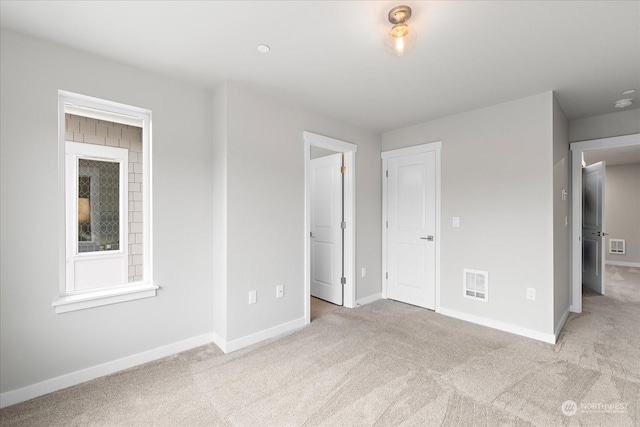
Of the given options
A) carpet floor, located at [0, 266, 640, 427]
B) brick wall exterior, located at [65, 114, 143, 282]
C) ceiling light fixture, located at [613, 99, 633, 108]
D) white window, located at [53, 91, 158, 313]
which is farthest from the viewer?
ceiling light fixture, located at [613, 99, 633, 108]

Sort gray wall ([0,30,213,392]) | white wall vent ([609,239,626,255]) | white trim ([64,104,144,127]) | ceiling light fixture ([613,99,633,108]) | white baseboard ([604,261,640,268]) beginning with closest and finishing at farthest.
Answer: gray wall ([0,30,213,392])
white trim ([64,104,144,127])
ceiling light fixture ([613,99,633,108])
white baseboard ([604,261,640,268])
white wall vent ([609,239,626,255])

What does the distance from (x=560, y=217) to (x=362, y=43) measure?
2834mm

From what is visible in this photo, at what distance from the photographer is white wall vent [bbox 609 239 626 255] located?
6781 millimetres

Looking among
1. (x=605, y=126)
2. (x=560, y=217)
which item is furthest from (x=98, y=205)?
(x=605, y=126)

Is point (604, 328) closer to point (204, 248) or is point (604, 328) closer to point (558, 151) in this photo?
point (558, 151)

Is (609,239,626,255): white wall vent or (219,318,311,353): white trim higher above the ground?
(609,239,626,255): white wall vent

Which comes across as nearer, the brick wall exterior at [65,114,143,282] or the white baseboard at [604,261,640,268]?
the brick wall exterior at [65,114,143,282]

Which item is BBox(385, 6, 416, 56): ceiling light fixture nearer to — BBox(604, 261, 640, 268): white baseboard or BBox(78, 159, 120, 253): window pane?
BBox(78, 159, 120, 253): window pane

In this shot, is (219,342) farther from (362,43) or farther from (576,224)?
(576,224)

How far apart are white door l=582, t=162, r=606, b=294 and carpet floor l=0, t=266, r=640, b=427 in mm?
1774

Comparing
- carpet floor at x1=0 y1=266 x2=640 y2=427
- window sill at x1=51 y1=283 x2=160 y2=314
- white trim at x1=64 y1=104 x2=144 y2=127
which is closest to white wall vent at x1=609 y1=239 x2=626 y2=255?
carpet floor at x1=0 y1=266 x2=640 y2=427

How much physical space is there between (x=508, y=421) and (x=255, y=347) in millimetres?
1986

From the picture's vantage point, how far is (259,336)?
292 cm

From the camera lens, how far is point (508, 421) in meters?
1.81
